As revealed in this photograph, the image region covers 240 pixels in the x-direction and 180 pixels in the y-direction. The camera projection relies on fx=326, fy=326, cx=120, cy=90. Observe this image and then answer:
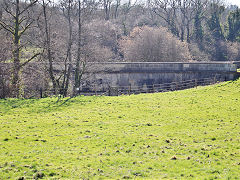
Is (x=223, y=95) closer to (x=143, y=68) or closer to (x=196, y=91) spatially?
(x=196, y=91)

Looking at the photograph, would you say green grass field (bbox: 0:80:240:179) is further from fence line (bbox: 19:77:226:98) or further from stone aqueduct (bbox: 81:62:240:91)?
stone aqueduct (bbox: 81:62:240:91)

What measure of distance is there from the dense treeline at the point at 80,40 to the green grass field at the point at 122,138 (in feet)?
18.6

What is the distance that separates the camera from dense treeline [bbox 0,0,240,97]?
990 inches

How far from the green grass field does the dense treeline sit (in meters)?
5.67

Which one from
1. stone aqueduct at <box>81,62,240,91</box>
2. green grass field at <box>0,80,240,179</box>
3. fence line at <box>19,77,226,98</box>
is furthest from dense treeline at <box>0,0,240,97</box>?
green grass field at <box>0,80,240,179</box>

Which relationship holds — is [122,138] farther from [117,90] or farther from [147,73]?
[147,73]

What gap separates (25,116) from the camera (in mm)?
16625

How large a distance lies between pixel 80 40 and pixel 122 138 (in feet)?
58.8

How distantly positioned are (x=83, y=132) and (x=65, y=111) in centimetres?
510

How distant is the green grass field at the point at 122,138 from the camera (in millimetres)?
8742

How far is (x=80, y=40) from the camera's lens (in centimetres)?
2867

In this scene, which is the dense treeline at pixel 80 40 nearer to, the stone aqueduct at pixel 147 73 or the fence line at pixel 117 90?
the fence line at pixel 117 90

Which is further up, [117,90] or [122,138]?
[117,90]

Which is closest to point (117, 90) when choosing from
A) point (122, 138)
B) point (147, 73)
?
point (147, 73)
